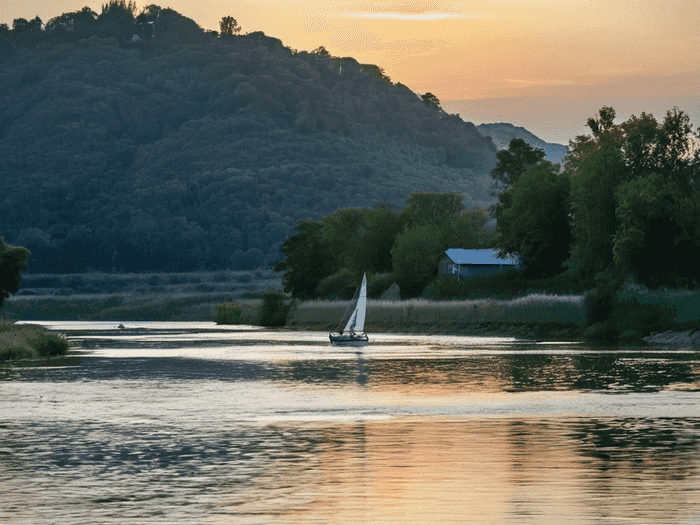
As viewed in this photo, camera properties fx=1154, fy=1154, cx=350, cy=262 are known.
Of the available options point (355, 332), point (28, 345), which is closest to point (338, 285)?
point (355, 332)

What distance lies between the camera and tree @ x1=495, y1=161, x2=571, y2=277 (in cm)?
14188

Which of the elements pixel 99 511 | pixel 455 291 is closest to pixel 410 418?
pixel 99 511

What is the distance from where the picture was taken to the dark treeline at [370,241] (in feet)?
561

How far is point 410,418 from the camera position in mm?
36656

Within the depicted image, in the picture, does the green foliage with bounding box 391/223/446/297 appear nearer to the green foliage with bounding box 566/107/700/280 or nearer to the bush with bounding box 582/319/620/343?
the green foliage with bounding box 566/107/700/280

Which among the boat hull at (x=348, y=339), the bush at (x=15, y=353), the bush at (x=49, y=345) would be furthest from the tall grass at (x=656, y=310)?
the bush at (x=15, y=353)

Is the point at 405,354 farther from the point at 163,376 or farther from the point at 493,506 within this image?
the point at 493,506

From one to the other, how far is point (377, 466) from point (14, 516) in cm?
860

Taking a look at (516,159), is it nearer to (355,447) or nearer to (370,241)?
(370,241)

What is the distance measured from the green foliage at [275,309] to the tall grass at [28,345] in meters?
90.5

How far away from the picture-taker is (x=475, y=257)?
165m

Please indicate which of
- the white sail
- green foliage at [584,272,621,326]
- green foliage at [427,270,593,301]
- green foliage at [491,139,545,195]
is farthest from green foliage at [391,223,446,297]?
green foliage at [584,272,621,326]

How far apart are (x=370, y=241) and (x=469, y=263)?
953 inches

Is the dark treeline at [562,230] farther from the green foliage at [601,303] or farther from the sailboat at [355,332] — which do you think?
the sailboat at [355,332]
